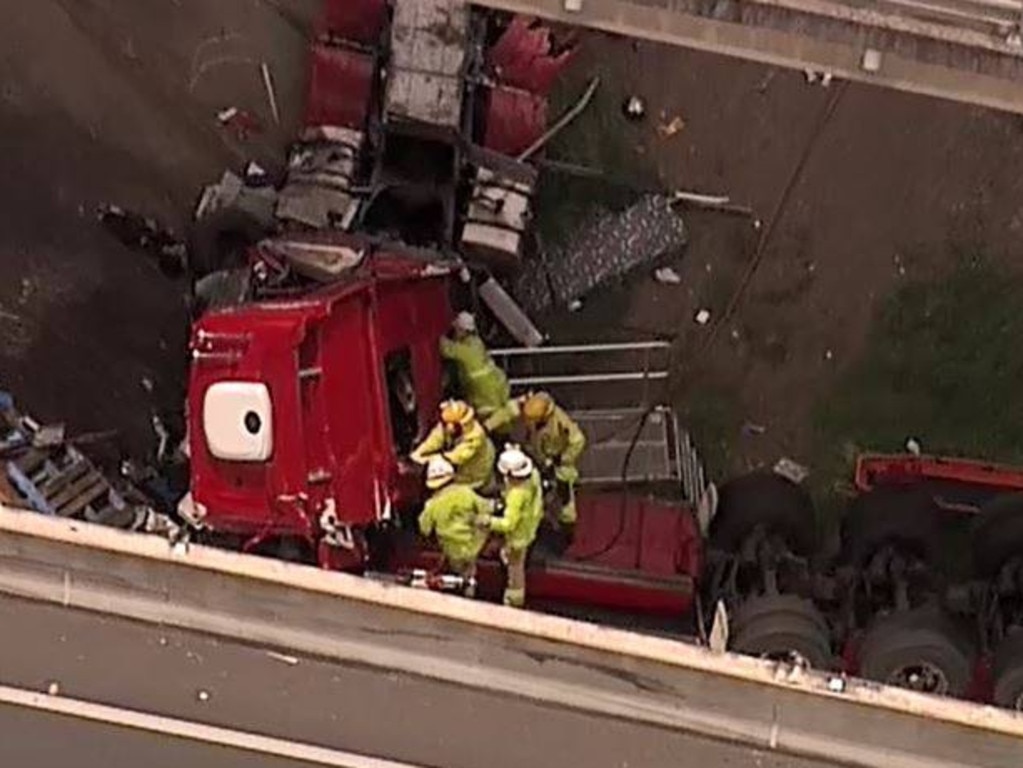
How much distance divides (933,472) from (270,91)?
4740 millimetres

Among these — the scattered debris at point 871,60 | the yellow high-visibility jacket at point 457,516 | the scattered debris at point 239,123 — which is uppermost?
the scattered debris at point 871,60

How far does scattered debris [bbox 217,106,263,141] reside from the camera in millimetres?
12234

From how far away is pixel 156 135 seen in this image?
12266 mm

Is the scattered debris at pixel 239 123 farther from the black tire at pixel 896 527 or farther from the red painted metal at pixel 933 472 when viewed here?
the black tire at pixel 896 527

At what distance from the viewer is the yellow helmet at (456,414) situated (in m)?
10.3

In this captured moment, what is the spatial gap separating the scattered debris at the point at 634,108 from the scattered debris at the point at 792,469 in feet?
7.66

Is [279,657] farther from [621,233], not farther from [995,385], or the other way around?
[995,385]

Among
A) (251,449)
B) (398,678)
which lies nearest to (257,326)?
(251,449)

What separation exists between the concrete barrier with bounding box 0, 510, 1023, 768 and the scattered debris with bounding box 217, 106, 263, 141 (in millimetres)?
4363

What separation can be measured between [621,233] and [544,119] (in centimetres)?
86

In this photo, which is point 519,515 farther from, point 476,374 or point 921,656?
point 921,656

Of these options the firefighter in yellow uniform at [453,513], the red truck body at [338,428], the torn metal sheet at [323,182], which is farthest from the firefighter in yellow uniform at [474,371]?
the torn metal sheet at [323,182]

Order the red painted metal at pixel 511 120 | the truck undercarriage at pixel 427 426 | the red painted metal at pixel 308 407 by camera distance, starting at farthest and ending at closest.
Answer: the red painted metal at pixel 511 120 → the truck undercarriage at pixel 427 426 → the red painted metal at pixel 308 407

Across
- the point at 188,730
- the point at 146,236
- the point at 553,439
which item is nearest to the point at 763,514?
the point at 553,439
